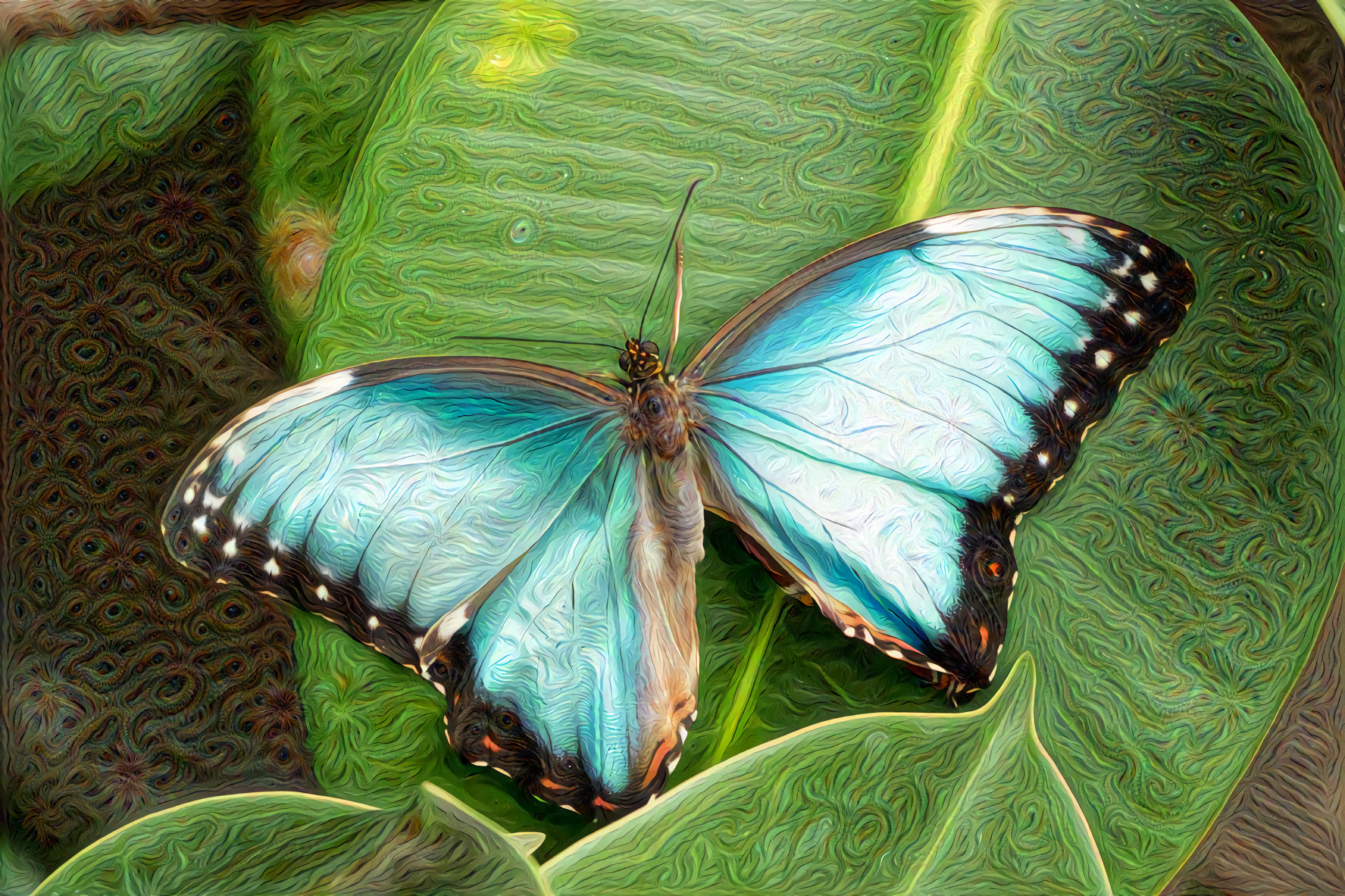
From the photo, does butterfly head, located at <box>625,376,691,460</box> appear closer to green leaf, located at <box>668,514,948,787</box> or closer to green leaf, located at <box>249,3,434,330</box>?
green leaf, located at <box>668,514,948,787</box>

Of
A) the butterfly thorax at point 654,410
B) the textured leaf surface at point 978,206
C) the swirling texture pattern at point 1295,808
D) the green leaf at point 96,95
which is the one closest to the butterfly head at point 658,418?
the butterfly thorax at point 654,410

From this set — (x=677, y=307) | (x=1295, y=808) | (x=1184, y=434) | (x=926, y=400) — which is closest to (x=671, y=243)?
(x=677, y=307)

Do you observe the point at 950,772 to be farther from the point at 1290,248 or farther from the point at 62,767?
the point at 62,767

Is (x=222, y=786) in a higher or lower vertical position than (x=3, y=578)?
lower

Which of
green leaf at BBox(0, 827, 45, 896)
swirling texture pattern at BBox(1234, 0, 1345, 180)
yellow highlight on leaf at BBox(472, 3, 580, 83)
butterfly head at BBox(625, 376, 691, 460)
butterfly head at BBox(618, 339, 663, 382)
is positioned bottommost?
green leaf at BBox(0, 827, 45, 896)

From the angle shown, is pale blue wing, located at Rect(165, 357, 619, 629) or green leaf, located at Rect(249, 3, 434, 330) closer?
pale blue wing, located at Rect(165, 357, 619, 629)

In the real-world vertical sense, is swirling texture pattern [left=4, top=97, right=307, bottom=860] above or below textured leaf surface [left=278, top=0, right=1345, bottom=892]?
below

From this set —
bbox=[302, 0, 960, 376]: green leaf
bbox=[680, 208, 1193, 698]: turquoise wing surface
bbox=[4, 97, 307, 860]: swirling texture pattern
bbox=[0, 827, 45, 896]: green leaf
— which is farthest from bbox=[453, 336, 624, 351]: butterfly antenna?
bbox=[0, 827, 45, 896]: green leaf

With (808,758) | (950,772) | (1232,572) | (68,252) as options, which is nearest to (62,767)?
(68,252)
